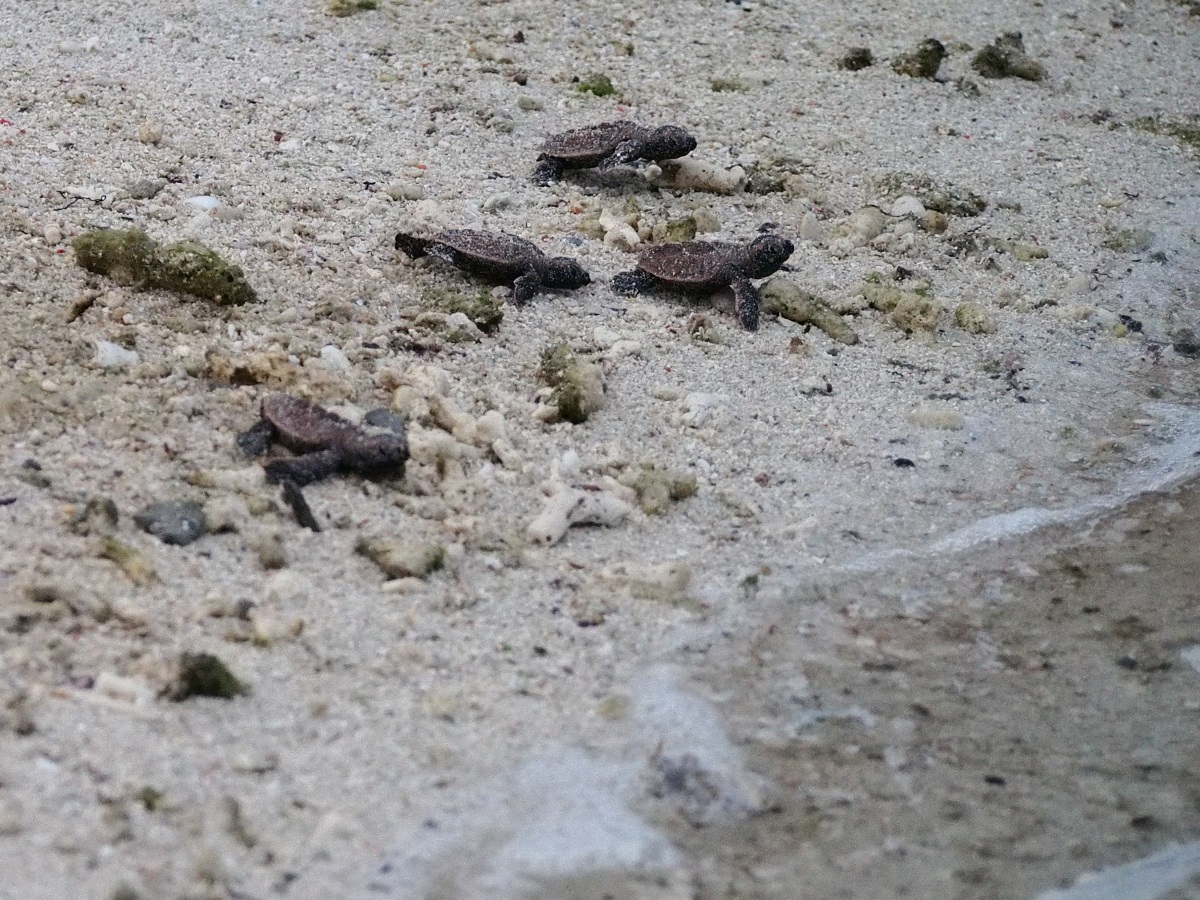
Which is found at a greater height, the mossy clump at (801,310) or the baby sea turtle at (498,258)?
the baby sea turtle at (498,258)

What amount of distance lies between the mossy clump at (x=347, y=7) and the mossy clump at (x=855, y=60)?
306cm

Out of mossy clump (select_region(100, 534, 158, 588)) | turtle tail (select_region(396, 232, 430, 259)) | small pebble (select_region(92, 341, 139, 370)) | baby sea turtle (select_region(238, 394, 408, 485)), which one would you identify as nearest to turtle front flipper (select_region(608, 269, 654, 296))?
turtle tail (select_region(396, 232, 430, 259))

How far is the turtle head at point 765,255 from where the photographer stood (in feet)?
22.1

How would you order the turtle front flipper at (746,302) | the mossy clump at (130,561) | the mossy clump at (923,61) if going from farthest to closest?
the mossy clump at (923,61) < the turtle front flipper at (746,302) < the mossy clump at (130,561)

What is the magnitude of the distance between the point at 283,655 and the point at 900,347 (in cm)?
361

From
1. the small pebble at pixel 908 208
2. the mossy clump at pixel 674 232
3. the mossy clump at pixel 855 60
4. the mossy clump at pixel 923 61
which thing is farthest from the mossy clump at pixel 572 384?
the mossy clump at pixel 923 61

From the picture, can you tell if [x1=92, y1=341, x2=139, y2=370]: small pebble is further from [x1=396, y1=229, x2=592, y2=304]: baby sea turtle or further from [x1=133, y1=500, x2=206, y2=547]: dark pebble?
[x1=396, y1=229, x2=592, y2=304]: baby sea turtle

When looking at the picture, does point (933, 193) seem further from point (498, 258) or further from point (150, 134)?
point (150, 134)

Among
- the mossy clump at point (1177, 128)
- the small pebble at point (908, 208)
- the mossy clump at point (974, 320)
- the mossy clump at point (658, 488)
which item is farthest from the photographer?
the mossy clump at point (1177, 128)

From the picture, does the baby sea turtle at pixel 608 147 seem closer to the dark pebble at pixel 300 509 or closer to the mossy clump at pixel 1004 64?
the mossy clump at pixel 1004 64

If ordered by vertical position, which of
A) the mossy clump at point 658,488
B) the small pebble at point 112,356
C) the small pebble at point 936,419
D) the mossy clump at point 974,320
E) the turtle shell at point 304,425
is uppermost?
the small pebble at point 112,356

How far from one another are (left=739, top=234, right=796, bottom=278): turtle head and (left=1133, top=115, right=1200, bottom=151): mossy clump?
12.9 ft

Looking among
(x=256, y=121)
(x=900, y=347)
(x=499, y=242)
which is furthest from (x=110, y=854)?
(x=256, y=121)

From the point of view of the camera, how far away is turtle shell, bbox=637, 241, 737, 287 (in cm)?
661
